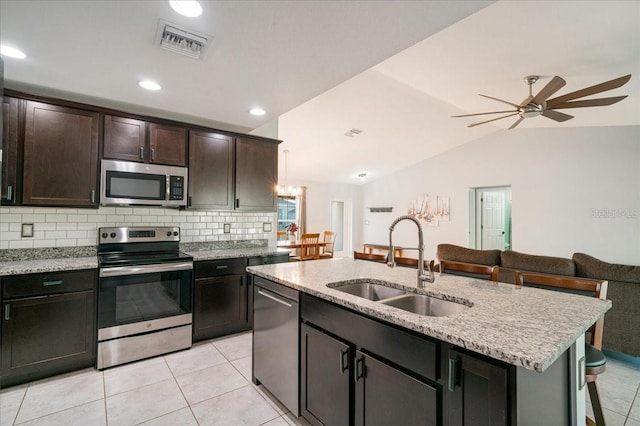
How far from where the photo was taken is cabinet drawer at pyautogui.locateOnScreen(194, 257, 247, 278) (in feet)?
9.99

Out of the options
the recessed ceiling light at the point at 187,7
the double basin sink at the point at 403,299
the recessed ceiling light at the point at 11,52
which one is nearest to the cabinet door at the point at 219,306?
the double basin sink at the point at 403,299

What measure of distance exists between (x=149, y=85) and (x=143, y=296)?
1811mm

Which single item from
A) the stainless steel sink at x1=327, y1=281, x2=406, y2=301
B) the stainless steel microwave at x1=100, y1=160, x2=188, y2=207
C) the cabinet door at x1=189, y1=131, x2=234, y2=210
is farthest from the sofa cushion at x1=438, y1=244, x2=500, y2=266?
the stainless steel microwave at x1=100, y1=160, x2=188, y2=207

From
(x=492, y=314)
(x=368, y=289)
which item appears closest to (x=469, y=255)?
(x=368, y=289)

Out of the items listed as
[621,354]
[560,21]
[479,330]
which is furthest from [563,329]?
[621,354]

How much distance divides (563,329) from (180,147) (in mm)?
3313

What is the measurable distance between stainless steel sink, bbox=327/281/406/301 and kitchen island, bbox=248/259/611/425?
61mm

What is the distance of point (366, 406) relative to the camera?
1451 millimetres

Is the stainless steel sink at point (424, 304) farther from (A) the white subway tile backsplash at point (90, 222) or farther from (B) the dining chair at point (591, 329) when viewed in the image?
(A) the white subway tile backsplash at point (90, 222)

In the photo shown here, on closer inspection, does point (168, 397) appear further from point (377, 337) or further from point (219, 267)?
point (377, 337)

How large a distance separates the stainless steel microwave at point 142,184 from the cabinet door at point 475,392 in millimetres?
2900

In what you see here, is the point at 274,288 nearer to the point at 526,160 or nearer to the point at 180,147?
the point at 180,147

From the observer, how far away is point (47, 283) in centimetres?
236

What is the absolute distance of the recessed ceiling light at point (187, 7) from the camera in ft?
4.92
